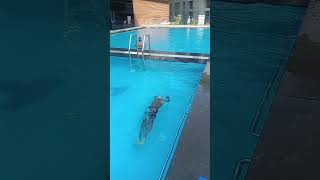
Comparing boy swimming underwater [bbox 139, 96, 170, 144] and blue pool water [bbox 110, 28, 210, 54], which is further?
blue pool water [bbox 110, 28, 210, 54]

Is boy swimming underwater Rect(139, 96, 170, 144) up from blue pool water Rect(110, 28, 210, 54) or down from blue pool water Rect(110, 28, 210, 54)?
down

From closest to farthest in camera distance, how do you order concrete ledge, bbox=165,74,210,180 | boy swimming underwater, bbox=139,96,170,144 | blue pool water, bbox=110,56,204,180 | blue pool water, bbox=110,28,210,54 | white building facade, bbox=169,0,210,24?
concrete ledge, bbox=165,74,210,180
blue pool water, bbox=110,56,204,180
boy swimming underwater, bbox=139,96,170,144
blue pool water, bbox=110,28,210,54
white building facade, bbox=169,0,210,24

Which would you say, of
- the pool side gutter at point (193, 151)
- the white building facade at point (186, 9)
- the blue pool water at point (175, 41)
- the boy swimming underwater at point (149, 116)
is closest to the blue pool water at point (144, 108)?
the boy swimming underwater at point (149, 116)

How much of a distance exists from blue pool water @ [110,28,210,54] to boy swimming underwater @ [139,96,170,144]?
140 inches

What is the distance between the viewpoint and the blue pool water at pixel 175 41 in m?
8.57

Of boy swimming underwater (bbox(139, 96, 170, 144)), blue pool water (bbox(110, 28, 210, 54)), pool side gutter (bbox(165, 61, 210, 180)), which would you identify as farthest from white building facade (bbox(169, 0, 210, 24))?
pool side gutter (bbox(165, 61, 210, 180))

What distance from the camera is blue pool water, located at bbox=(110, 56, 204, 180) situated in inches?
121

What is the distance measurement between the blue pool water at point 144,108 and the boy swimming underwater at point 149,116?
2.2 inches

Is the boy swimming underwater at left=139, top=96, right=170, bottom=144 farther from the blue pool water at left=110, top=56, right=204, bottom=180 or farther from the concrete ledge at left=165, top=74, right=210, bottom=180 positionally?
the concrete ledge at left=165, top=74, right=210, bottom=180

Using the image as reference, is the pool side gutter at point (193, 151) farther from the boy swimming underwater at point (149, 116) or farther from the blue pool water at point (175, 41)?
the blue pool water at point (175, 41)

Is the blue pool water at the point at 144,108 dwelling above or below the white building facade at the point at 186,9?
below
